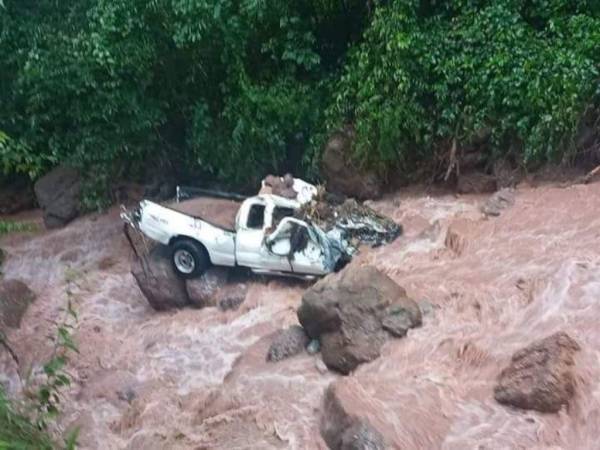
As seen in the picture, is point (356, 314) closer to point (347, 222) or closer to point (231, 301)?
point (347, 222)

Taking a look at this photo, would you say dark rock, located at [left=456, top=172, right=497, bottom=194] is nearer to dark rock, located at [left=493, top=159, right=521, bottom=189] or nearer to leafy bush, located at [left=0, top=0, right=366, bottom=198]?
dark rock, located at [left=493, top=159, right=521, bottom=189]

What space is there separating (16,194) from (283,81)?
6.01 m

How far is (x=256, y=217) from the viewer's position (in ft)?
35.2

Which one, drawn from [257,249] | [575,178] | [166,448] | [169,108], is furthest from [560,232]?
[169,108]

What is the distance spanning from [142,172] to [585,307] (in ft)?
28.3

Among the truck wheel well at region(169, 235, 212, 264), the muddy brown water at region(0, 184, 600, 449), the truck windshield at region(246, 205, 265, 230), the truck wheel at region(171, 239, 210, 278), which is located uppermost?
the truck windshield at region(246, 205, 265, 230)

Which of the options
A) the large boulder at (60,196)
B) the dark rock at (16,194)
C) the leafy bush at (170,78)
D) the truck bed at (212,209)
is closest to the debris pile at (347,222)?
the truck bed at (212,209)

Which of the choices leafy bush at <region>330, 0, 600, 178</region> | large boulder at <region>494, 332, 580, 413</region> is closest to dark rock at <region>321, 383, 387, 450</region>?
large boulder at <region>494, 332, 580, 413</region>

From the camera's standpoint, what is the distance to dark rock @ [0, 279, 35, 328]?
11.6 metres

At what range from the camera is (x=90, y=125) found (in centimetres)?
1350

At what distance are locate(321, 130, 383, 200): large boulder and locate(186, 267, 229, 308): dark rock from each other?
2261 millimetres

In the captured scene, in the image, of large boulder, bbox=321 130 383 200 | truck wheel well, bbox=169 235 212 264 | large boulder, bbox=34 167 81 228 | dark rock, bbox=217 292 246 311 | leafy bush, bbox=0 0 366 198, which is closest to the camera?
dark rock, bbox=217 292 246 311

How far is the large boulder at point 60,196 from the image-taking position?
46.8ft

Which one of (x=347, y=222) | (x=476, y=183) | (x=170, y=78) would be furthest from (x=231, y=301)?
(x=170, y=78)
